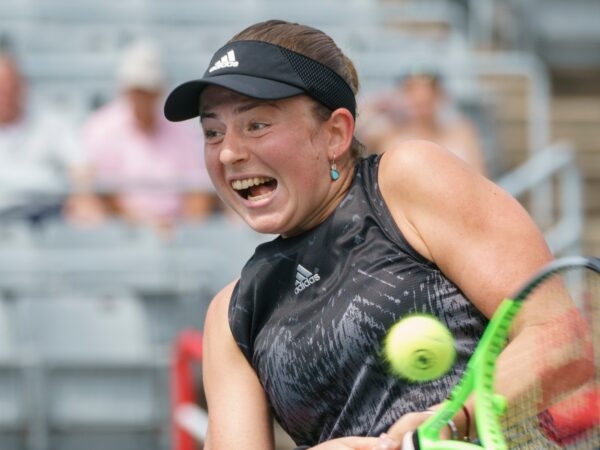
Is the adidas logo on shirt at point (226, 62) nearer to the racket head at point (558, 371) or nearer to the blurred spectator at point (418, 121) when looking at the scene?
the racket head at point (558, 371)

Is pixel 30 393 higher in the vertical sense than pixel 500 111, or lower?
lower

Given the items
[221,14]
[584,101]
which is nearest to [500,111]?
[584,101]

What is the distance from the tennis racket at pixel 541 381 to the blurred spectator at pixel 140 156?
449 centimetres

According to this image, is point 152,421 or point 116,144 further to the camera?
point 116,144

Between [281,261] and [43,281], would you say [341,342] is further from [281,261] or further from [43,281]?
[43,281]

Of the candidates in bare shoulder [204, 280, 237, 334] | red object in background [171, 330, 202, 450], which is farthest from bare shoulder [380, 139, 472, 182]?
red object in background [171, 330, 202, 450]

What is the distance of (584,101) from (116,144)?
4802 millimetres

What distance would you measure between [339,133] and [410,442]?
0.77 metres

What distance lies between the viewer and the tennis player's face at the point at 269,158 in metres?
2.85

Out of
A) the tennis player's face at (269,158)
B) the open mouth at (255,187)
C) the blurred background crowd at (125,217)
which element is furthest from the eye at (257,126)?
the blurred background crowd at (125,217)

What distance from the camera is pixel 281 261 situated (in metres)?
2.96

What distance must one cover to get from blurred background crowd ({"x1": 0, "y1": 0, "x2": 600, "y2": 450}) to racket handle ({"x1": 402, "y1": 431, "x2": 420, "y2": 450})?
2.87 m

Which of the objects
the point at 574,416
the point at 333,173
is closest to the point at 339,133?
the point at 333,173

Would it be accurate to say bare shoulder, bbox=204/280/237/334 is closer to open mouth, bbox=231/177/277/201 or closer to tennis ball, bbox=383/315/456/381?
open mouth, bbox=231/177/277/201
